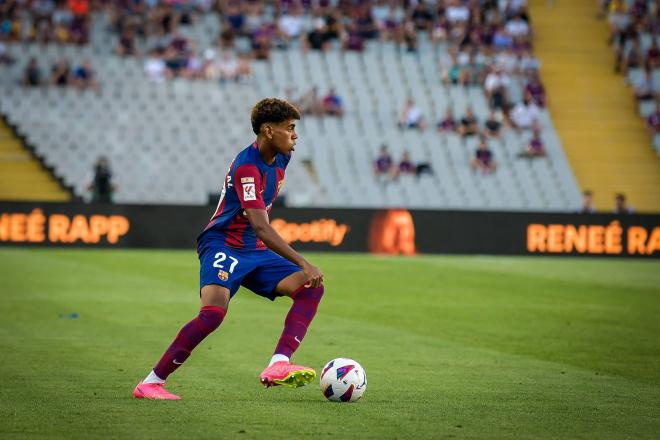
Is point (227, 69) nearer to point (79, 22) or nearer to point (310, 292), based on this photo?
point (79, 22)

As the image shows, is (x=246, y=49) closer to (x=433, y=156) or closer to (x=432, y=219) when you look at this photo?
(x=433, y=156)

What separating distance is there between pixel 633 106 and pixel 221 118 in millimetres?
15075

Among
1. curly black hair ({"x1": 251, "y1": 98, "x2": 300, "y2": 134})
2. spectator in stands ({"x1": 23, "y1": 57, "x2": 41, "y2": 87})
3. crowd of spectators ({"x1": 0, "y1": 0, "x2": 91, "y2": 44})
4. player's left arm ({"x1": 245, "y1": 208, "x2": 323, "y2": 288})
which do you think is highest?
curly black hair ({"x1": 251, "y1": 98, "x2": 300, "y2": 134})

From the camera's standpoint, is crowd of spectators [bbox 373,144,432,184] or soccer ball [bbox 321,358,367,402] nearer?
Result: soccer ball [bbox 321,358,367,402]

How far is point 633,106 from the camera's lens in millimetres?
41844

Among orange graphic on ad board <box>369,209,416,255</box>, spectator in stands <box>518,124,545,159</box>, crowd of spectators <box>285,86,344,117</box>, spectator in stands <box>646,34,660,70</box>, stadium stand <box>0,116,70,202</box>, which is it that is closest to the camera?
orange graphic on ad board <box>369,209,416,255</box>

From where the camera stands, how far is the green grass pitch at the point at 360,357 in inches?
307

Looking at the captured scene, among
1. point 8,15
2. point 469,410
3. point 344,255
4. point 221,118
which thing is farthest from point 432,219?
point 469,410

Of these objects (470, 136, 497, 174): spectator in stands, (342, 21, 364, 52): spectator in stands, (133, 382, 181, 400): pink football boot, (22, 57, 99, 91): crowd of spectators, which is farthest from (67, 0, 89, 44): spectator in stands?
(133, 382, 181, 400): pink football boot

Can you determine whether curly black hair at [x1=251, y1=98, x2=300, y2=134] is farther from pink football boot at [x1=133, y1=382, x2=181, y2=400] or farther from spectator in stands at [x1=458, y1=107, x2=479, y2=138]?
spectator in stands at [x1=458, y1=107, x2=479, y2=138]

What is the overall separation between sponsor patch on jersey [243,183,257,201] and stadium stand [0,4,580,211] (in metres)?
25.3

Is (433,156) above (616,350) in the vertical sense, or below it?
below

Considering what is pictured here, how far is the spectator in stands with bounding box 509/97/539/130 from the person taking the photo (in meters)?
38.8

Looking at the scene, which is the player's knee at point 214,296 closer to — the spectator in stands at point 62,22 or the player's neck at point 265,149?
the player's neck at point 265,149
